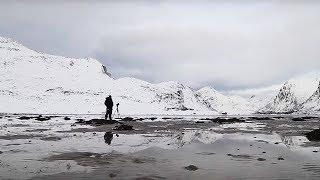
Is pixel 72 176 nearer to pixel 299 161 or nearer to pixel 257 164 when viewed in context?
pixel 257 164

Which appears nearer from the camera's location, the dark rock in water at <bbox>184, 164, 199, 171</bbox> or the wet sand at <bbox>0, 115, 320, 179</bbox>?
the wet sand at <bbox>0, 115, 320, 179</bbox>

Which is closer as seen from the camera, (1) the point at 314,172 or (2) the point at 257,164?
(1) the point at 314,172

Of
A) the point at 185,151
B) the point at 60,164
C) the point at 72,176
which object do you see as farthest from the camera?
the point at 185,151

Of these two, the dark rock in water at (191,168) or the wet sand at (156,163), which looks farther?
the dark rock in water at (191,168)

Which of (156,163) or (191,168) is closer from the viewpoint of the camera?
(191,168)

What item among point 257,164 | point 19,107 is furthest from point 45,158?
point 19,107

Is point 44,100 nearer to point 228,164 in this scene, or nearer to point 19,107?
point 19,107

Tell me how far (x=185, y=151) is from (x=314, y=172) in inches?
259

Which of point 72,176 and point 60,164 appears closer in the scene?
point 72,176

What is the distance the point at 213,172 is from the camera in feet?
40.2

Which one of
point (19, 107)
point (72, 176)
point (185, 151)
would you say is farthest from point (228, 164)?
point (19, 107)

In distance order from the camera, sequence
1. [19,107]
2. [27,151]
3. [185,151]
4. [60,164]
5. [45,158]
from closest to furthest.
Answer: [60,164], [45,158], [27,151], [185,151], [19,107]

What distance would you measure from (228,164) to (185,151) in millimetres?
4062

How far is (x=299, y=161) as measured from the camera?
14.8 meters
